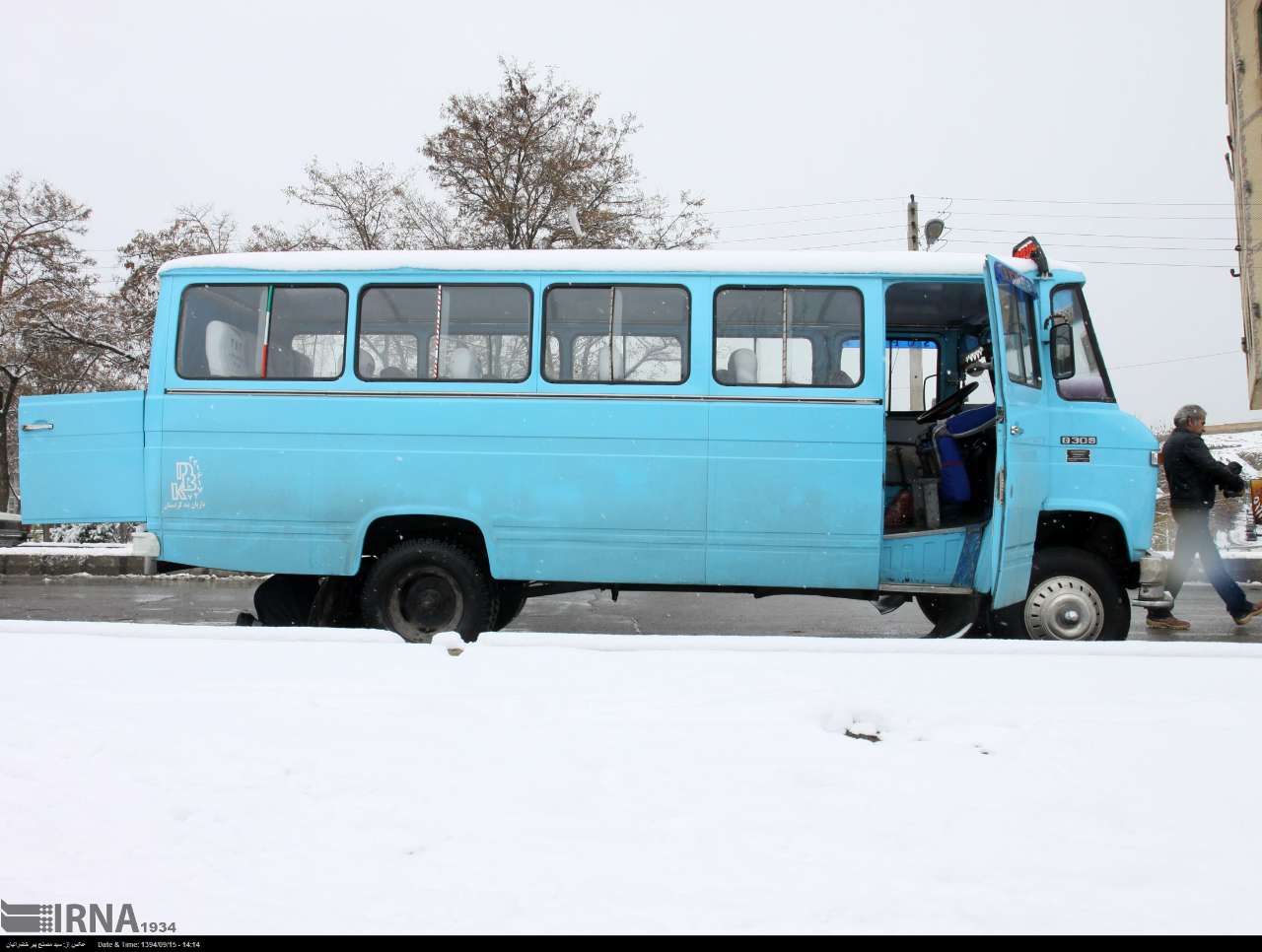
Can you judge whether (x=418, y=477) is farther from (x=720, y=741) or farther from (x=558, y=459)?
(x=720, y=741)

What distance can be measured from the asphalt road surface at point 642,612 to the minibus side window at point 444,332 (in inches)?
111

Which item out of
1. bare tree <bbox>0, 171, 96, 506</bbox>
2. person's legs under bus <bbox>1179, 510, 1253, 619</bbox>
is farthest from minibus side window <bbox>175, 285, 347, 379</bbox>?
bare tree <bbox>0, 171, 96, 506</bbox>

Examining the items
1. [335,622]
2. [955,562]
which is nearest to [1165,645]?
[955,562]

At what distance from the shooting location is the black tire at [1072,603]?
20.0 ft

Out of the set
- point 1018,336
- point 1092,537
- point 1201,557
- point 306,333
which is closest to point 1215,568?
point 1201,557

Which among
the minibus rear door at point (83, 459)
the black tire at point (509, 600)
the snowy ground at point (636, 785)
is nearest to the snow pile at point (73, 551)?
the minibus rear door at point (83, 459)

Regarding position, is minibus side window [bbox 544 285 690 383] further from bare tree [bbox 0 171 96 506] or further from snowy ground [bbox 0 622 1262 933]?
bare tree [bbox 0 171 96 506]

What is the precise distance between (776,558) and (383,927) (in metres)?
4.29

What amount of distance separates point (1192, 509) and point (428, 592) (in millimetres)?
6746

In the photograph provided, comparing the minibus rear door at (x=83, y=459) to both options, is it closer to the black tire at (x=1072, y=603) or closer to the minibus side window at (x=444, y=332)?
the minibus side window at (x=444, y=332)

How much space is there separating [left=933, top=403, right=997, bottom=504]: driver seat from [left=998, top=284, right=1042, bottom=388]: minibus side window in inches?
14.2

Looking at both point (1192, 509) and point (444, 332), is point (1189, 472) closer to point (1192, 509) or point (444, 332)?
point (1192, 509)

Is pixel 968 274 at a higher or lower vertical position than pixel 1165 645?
higher

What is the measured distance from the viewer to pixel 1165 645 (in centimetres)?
443
